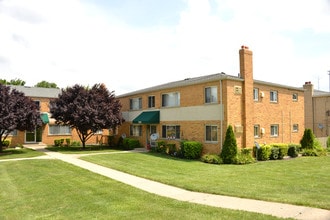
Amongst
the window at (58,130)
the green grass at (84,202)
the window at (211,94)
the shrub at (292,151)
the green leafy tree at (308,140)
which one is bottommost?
the green grass at (84,202)

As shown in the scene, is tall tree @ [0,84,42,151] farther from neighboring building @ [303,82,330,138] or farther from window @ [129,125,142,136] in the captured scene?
neighboring building @ [303,82,330,138]

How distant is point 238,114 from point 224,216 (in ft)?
46.3

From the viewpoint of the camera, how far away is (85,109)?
88.0ft

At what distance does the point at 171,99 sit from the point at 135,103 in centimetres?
755

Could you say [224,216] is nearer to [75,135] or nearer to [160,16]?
[160,16]

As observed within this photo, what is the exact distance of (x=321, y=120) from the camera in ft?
123

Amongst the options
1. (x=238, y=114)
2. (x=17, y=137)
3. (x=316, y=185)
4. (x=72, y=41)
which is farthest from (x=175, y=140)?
(x=17, y=137)

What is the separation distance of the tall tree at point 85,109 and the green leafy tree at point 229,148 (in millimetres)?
12851

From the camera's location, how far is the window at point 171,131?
81.4ft

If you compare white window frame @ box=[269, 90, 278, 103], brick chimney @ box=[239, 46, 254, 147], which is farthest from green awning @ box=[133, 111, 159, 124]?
white window frame @ box=[269, 90, 278, 103]

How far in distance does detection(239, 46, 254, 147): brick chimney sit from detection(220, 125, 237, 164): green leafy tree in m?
1.84

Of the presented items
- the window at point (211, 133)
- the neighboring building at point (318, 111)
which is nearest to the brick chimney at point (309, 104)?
the neighboring building at point (318, 111)

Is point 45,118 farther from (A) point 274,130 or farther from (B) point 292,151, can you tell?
(B) point 292,151

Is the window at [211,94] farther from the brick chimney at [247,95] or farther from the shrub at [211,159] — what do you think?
the shrub at [211,159]
